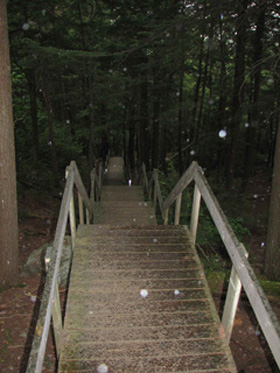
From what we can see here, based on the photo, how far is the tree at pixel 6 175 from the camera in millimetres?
4762

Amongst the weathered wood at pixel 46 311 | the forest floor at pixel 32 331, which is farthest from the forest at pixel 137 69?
the weathered wood at pixel 46 311

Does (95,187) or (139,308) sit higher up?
(139,308)

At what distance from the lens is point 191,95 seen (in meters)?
23.8

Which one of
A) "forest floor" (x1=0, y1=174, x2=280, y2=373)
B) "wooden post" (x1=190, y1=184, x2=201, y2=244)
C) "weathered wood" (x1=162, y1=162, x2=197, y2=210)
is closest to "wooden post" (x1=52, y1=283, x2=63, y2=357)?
"forest floor" (x1=0, y1=174, x2=280, y2=373)

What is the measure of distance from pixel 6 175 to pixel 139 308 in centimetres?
302

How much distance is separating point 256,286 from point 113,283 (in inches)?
81.0

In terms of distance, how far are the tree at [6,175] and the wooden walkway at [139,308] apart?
1.21 m

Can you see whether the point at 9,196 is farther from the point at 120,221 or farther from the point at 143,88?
the point at 143,88

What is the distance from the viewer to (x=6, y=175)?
195 inches

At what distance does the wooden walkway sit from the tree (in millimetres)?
1207

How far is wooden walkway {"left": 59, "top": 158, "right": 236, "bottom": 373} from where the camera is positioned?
3.25 metres

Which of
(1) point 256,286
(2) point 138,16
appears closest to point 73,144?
(2) point 138,16

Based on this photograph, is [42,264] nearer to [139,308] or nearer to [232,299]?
[139,308]

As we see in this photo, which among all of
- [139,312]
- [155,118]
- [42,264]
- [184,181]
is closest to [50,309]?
[139,312]
